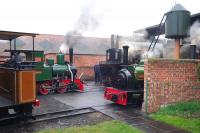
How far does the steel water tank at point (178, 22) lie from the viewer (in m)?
9.89

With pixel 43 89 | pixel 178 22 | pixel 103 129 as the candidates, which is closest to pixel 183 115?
pixel 103 129

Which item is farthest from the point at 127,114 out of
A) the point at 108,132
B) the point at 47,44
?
the point at 47,44

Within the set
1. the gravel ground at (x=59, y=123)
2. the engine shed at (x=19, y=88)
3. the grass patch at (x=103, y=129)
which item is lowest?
the gravel ground at (x=59, y=123)

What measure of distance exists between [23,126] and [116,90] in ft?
13.4

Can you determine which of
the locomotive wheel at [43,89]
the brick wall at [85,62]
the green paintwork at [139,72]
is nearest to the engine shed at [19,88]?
the green paintwork at [139,72]

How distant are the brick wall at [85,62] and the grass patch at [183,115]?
14.6 m

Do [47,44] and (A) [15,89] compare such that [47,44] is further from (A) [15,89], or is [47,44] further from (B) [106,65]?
(A) [15,89]

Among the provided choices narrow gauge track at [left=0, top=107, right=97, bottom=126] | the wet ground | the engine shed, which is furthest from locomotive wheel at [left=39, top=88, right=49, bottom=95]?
the engine shed

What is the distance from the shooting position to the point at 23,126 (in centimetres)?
663

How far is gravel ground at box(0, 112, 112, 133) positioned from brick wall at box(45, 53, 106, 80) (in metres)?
14.5

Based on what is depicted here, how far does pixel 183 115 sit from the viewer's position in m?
7.55

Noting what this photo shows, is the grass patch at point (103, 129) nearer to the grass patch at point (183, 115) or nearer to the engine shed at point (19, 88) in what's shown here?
the engine shed at point (19, 88)

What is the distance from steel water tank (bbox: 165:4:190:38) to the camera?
9891 mm

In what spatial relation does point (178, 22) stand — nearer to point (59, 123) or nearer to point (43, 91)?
point (59, 123)
